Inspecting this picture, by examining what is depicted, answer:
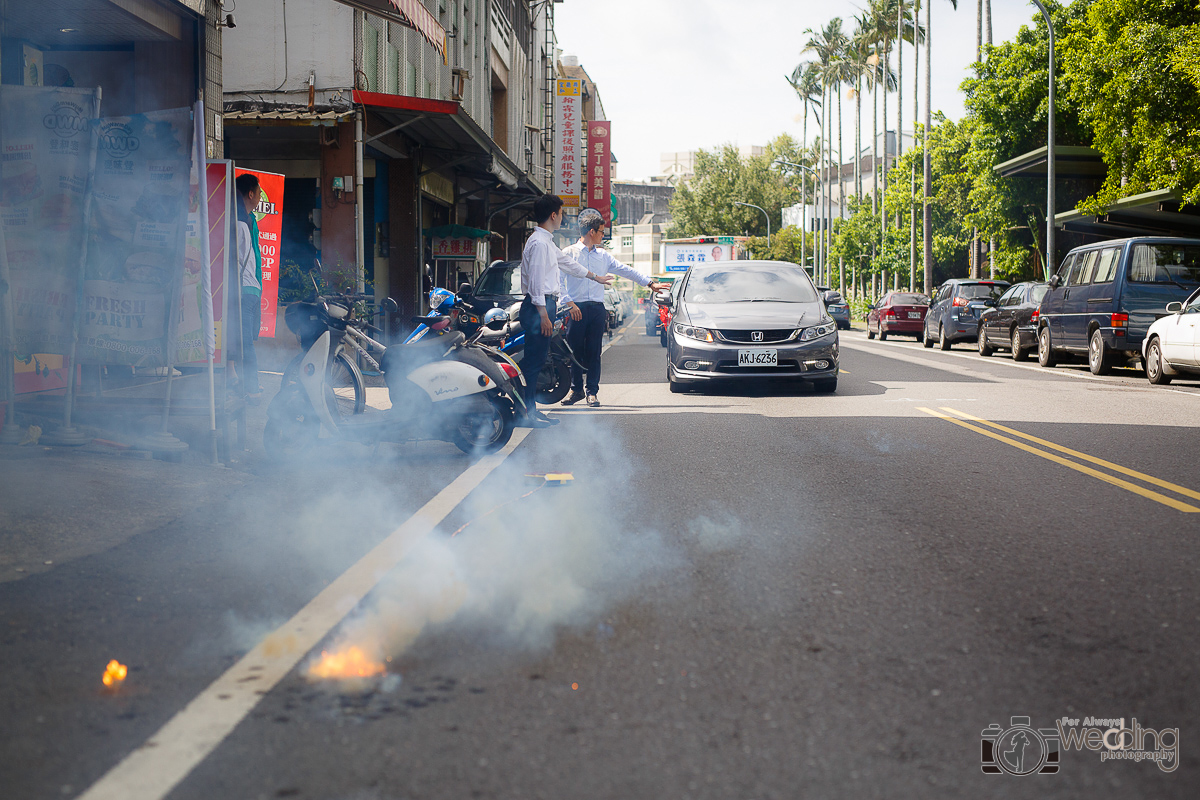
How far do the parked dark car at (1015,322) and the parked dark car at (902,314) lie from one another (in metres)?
9.73

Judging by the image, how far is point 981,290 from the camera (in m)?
26.8

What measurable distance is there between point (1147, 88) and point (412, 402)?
22.1m

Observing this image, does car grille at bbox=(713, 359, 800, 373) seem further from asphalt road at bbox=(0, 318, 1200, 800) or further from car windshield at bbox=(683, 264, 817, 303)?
asphalt road at bbox=(0, 318, 1200, 800)

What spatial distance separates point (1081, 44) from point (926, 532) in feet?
90.1

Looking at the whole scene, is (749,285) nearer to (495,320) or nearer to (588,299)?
(588,299)

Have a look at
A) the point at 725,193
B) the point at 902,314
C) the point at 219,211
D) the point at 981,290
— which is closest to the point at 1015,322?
the point at 981,290

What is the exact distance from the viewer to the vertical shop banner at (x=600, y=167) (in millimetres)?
57062

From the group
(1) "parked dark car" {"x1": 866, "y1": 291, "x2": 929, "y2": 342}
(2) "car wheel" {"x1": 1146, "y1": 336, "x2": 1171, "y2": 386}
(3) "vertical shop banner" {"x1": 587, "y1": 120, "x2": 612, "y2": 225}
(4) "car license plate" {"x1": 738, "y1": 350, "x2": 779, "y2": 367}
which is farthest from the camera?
(3) "vertical shop banner" {"x1": 587, "y1": 120, "x2": 612, "y2": 225}

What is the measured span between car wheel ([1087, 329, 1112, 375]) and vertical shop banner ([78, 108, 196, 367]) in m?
14.0

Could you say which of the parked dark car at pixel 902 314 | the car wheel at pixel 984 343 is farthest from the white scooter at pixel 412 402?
the parked dark car at pixel 902 314

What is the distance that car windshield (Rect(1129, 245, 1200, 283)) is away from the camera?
54.3ft

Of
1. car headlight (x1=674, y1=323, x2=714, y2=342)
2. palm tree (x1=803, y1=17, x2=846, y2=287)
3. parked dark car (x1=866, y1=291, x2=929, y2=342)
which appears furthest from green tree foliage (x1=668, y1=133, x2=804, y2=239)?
car headlight (x1=674, y1=323, x2=714, y2=342)

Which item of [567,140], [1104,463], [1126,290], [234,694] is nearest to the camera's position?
[234,694]

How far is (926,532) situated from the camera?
5.42 metres
